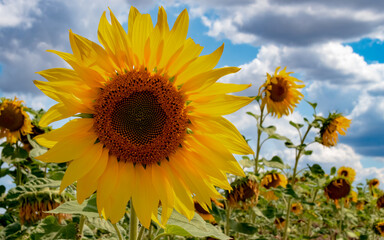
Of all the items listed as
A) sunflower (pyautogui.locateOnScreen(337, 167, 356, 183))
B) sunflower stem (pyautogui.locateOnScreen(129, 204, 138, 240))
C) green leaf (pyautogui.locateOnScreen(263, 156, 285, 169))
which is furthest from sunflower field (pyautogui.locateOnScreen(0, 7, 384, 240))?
sunflower (pyautogui.locateOnScreen(337, 167, 356, 183))

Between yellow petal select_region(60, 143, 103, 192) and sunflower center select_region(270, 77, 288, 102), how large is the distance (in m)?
4.51

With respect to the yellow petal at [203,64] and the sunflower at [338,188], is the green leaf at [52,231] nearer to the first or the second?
the yellow petal at [203,64]

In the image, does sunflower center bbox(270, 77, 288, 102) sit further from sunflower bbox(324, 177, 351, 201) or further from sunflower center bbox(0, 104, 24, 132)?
sunflower center bbox(0, 104, 24, 132)

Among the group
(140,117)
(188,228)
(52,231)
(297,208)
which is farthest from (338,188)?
(140,117)

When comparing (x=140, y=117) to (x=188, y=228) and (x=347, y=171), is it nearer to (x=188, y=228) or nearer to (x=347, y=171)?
(x=188, y=228)

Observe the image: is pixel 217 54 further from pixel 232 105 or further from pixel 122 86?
pixel 122 86

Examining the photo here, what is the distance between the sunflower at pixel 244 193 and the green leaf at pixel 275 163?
0.82 m

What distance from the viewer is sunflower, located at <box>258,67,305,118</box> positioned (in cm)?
605

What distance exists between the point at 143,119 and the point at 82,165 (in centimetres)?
36

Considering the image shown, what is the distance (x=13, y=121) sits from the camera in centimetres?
597

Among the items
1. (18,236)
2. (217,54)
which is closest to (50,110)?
(217,54)

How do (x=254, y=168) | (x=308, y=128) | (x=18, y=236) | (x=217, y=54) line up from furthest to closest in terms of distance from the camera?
(x=308, y=128)
(x=254, y=168)
(x=18, y=236)
(x=217, y=54)

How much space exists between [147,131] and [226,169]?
1.39 ft

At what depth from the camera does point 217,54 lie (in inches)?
72.5
